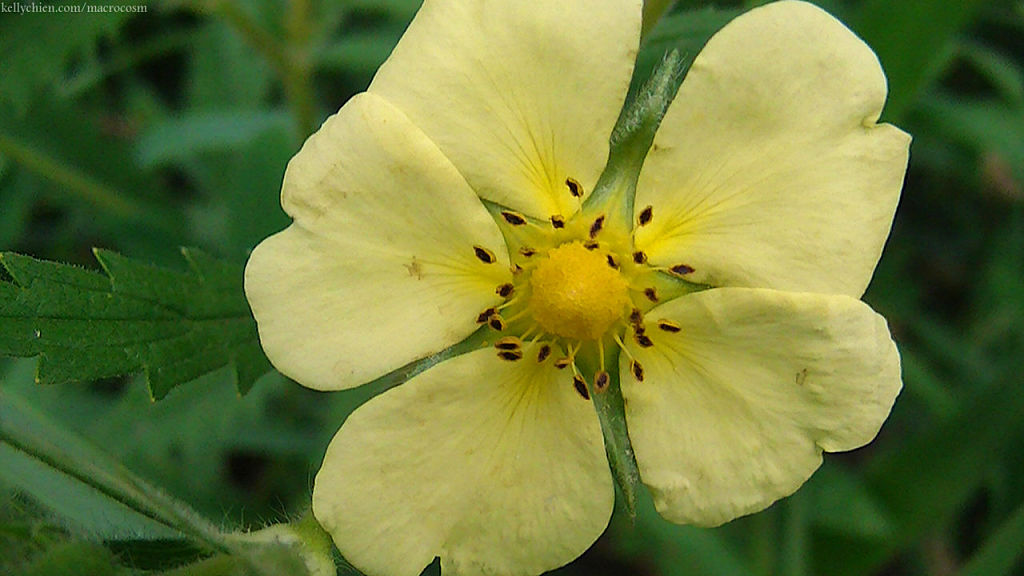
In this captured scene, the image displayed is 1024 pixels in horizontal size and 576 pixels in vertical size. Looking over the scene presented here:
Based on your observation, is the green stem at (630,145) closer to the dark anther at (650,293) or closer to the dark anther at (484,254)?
the dark anther at (650,293)

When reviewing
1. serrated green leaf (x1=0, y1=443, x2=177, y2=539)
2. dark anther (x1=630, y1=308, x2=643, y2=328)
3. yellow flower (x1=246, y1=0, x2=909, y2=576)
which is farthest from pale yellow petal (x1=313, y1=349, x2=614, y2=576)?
serrated green leaf (x1=0, y1=443, x2=177, y2=539)

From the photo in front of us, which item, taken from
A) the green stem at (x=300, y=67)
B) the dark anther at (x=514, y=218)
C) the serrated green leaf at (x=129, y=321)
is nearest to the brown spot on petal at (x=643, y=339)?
the dark anther at (x=514, y=218)

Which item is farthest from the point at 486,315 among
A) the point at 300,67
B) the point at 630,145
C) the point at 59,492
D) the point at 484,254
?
the point at 300,67

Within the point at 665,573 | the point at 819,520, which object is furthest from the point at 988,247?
the point at 665,573

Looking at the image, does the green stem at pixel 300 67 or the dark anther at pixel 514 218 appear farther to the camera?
the green stem at pixel 300 67

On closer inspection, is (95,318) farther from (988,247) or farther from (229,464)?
(988,247)

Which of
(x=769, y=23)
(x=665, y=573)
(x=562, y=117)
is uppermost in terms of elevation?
(x=769, y=23)
